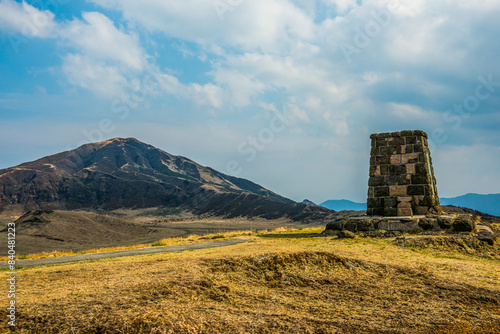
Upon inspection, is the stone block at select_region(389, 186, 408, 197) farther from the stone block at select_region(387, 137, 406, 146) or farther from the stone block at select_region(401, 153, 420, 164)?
the stone block at select_region(387, 137, 406, 146)

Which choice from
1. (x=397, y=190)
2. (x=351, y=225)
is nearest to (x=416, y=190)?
(x=397, y=190)

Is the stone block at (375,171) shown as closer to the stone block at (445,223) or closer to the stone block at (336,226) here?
the stone block at (336,226)

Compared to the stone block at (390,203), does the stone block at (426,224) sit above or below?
below

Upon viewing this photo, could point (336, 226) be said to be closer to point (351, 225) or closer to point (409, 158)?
point (351, 225)

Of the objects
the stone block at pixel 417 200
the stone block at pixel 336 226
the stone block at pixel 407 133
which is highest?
the stone block at pixel 407 133

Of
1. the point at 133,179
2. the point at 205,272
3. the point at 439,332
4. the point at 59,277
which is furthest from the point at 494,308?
the point at 133,179

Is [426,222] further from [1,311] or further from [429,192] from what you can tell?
[1,311]

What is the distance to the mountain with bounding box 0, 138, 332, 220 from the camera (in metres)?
75.0

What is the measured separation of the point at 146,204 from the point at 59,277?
8613 cm

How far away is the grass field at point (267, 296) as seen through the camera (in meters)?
4.79

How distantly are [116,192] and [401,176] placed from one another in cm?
9070

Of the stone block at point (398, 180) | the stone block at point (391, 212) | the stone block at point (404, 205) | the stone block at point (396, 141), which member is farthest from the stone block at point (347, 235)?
the stone block at point (396, 141)

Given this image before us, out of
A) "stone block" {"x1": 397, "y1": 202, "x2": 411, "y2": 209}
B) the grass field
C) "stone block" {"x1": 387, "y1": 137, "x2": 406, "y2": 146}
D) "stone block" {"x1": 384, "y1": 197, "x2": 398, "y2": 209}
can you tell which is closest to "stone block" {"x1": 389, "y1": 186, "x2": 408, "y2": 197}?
"stone block" {"x1": 384, "y1": 197, "x2": 398, "y2": 209}

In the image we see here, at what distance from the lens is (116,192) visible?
95.8 m
